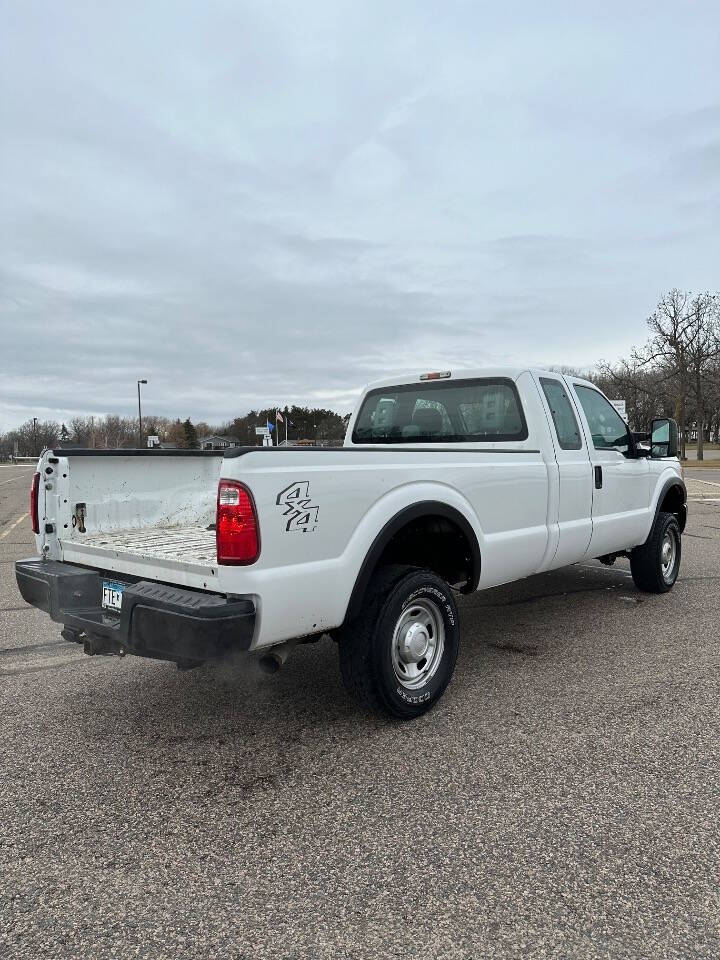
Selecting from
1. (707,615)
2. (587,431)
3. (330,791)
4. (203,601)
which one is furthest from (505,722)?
(707,615)

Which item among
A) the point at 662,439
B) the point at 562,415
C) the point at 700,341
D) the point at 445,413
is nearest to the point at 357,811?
the point at 445,413

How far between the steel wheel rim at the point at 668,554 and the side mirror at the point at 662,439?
96 cm

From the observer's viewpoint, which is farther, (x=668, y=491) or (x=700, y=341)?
(x=700, y=341)

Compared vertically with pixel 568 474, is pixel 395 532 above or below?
below

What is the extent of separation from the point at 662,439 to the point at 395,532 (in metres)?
3.50

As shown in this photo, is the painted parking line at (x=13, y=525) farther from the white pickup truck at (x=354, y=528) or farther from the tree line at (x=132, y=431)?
the tree line at (x=132, y=431)

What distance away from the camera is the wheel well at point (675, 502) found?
6568 millimetres

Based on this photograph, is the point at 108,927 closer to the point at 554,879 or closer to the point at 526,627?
the point at 554,879

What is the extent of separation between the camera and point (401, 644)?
11.7 feet

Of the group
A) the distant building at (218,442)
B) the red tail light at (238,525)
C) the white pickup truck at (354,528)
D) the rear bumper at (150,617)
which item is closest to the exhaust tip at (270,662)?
the white pickup truck at (354,528)

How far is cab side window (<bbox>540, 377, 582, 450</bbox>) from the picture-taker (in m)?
4.98

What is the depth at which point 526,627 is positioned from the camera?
18.0ft

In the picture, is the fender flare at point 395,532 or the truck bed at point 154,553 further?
the fender flare at point 395,532

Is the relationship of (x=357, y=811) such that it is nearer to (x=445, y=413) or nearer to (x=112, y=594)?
(x=112, y=594)
